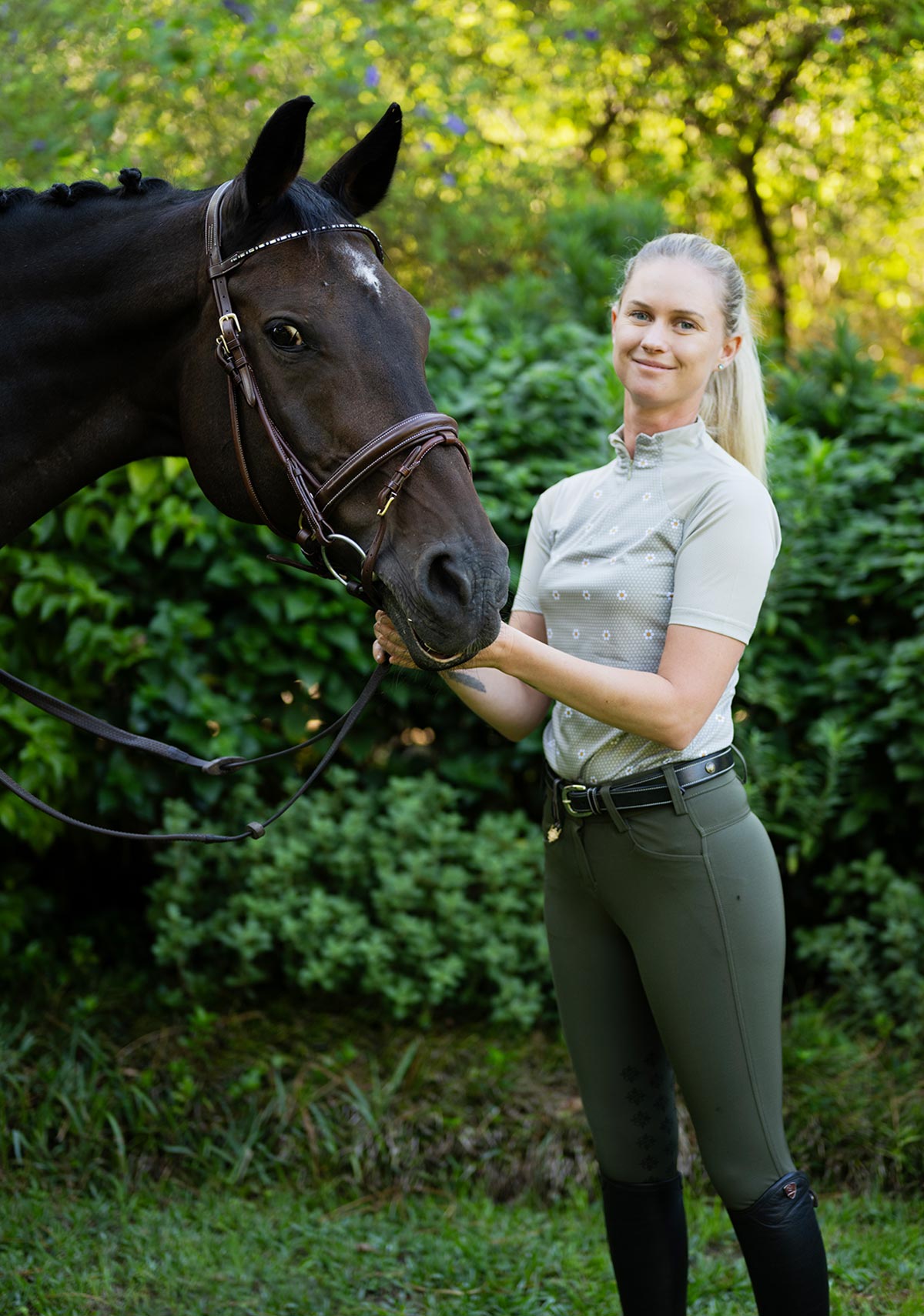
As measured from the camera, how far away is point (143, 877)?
4.36 metres

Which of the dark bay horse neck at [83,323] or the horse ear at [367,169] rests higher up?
the horse ear at [367,169]

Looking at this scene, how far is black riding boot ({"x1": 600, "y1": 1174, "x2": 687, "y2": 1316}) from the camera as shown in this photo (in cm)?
215

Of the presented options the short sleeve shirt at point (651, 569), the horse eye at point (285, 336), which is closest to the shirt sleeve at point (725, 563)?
the short sleeve shirt at point (651, 569)

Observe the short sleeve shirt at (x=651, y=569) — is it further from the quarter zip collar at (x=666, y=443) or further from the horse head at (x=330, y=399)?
the horse head at (x=330, y=399)

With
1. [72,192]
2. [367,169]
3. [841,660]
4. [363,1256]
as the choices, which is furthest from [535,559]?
[841,660]

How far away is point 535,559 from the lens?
2268mm

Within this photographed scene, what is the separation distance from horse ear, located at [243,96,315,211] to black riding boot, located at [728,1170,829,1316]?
1905 mm

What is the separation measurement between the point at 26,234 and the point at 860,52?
626 cm

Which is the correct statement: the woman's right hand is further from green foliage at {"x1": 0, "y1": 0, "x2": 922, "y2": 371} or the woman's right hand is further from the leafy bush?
green foliage at {"x1": 0, "y1": 0, "x2": 922, "y2": 371}

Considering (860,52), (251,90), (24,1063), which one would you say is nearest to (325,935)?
(24,1063)

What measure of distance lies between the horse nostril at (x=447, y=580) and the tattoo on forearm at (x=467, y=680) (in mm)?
327

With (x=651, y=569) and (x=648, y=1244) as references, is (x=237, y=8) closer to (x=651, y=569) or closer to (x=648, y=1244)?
(x=651, y=569)

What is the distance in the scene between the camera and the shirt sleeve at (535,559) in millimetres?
2260

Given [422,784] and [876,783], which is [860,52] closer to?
[876,783]
